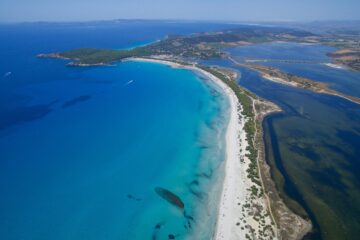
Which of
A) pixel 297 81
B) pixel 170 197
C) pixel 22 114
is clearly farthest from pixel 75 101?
pixel 297 81

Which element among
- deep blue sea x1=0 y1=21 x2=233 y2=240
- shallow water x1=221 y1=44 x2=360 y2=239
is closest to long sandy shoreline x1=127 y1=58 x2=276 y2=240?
deep blue sea x1=0 y1=21 x2=233 y2=240

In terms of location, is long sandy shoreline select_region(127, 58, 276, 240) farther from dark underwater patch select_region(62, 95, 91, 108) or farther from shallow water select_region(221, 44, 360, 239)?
dark underwater patch select_region(62, 95, 91, 108)

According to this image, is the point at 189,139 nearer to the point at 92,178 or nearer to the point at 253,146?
the point at 253,146

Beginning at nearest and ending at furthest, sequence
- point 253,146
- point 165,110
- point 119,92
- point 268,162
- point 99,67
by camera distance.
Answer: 1. point 268,162
2. point 253,146
3. point 165,110
4. point 119,92
5. point 99,67

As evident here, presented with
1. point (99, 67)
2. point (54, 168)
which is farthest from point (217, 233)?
point (99, 67)

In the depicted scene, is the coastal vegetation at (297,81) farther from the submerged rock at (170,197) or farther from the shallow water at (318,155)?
the submerged rock at (170,197)

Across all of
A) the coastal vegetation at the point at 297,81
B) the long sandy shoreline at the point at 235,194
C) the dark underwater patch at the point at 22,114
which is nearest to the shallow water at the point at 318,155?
the coastal vegetation at the point at 297,81

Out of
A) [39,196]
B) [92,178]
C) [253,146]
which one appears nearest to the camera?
[39,196]

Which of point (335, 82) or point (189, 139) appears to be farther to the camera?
point (335, 82)
